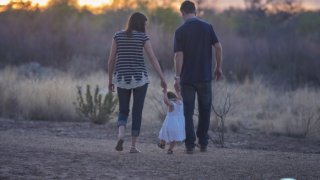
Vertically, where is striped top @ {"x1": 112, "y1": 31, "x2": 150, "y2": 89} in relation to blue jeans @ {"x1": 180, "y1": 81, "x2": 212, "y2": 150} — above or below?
above

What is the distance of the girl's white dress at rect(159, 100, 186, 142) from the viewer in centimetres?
492

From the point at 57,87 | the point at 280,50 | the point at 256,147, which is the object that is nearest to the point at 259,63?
the point at 280,50

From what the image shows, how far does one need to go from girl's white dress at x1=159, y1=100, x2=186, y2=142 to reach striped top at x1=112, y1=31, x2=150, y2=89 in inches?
22.2

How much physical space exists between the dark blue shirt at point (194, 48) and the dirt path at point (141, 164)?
1008 mm

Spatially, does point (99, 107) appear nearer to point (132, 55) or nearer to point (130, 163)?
point (132, 55)

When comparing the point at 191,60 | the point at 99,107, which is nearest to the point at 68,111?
the point at 99,107

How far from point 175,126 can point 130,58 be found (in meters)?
1.01

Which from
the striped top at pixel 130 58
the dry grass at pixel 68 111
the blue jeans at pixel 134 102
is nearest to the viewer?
the striped top at pixel 130 58

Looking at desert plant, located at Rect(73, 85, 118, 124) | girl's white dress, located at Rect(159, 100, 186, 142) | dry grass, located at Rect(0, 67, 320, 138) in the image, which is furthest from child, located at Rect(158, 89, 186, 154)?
desert plant, located at Rect(73, 85, 118, 124)

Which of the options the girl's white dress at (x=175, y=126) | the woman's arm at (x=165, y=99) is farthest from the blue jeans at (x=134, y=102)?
the girl's white dress at (x=175, y=126)

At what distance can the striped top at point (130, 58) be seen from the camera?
15.6 feet

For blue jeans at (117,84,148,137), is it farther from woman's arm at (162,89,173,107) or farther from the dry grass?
the dry grass

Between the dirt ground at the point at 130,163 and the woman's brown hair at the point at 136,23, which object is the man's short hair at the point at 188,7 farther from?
the dirt ground at the point at 130,163

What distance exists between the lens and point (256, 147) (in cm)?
664
